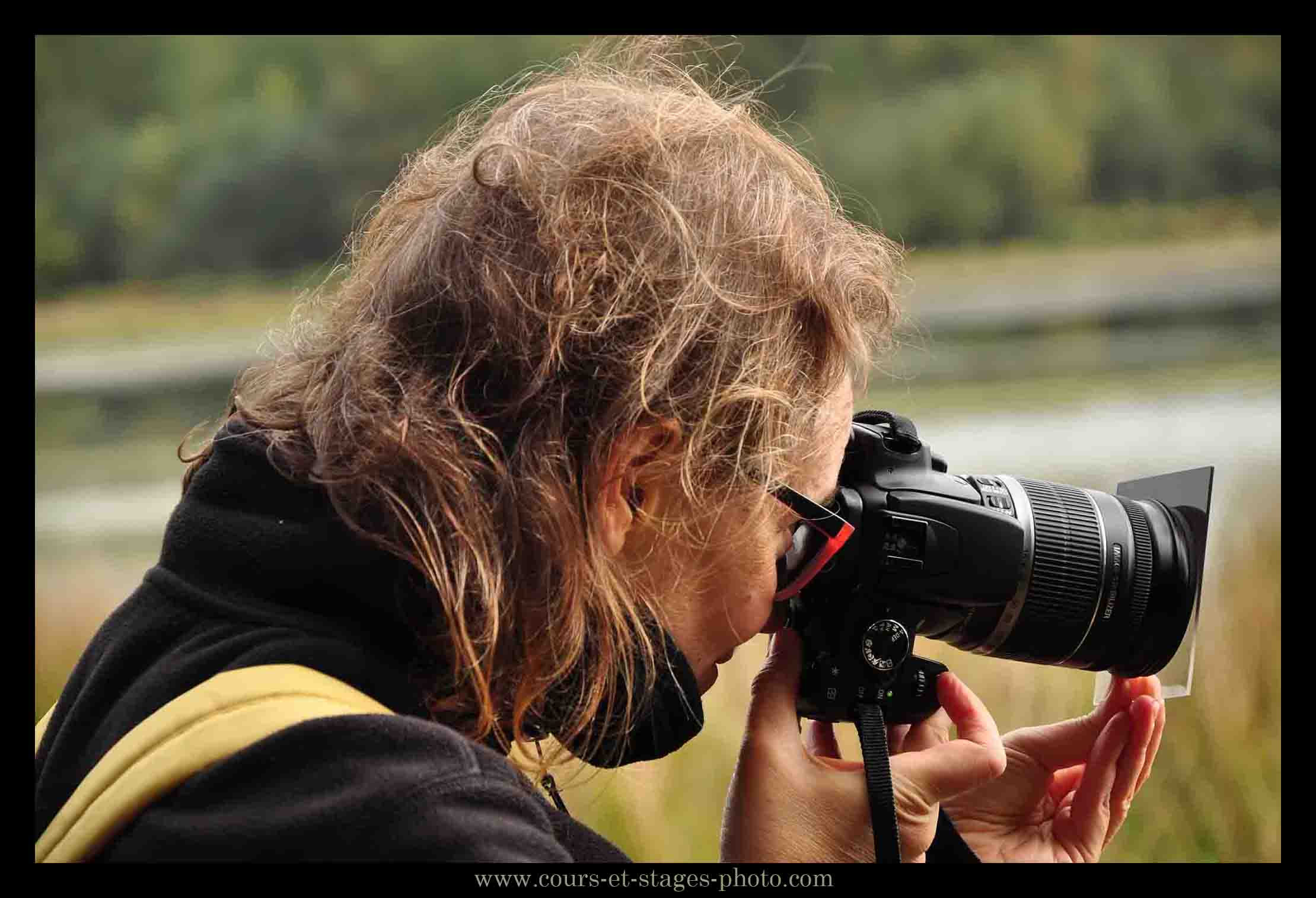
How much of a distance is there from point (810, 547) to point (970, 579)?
173 mm

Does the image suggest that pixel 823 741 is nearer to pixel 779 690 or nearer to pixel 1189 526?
pixel 779 690

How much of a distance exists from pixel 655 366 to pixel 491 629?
24 cm

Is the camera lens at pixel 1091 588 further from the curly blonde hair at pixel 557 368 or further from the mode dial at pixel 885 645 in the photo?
the curly blonde hair at pixel 557 368

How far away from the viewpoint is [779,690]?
4.26 feet

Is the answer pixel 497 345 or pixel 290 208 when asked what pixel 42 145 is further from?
pixel 497 345

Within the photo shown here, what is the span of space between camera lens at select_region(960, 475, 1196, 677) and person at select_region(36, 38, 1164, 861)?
0.31ft

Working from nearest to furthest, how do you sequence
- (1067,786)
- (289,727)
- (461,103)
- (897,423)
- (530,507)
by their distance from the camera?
(289,727)
(530,507)
(897,423)
(1067,786)
(461,103)

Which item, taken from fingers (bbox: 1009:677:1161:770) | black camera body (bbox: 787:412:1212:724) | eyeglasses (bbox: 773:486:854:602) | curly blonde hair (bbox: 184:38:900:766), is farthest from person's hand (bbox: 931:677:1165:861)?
curly blonde hair (bbox: 184:38:900:766)

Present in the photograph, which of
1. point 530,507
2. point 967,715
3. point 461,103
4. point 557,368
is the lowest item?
point 967,715

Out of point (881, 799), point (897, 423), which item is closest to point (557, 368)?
point (897, 423)

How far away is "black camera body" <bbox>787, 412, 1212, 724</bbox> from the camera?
1.26 metres

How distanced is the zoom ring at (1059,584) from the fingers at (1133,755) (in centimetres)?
16

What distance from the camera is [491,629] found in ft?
3.28

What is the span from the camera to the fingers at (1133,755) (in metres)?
1.44
